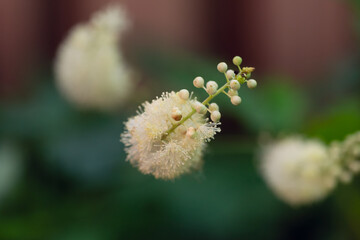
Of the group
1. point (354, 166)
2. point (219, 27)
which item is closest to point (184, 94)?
point (354, 166)

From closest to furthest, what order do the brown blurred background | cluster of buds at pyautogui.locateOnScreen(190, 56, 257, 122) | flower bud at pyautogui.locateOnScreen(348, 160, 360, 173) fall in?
cluster of buds at pyautogui.locateOnScreen(190, 56, 257, 122), flower bud at pyautogui.locateOnScreen(348, 160, 360, 173), the brown blurred background

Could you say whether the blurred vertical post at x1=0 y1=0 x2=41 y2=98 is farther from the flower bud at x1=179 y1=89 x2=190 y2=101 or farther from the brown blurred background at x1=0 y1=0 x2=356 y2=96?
the flower bud at x1=179 y1=89 x2=190 y2=101

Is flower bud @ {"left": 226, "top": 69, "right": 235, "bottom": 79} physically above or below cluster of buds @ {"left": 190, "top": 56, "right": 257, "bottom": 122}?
above

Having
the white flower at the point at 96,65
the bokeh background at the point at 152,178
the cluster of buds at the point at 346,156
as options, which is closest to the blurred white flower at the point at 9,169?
the bokeh background at the point at 152,178

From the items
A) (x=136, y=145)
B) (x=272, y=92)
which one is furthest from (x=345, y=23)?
(x=136, y=145)

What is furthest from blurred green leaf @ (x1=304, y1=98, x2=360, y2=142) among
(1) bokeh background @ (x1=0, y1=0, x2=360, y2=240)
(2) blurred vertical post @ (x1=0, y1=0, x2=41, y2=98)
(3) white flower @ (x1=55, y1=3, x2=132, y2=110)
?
(2) blurred vertical post @ (x1=0, y1=0, x2=41, y2=98)

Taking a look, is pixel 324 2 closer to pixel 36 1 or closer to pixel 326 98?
pixel 326 98

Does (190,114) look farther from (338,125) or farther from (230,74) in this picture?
(338,125)
